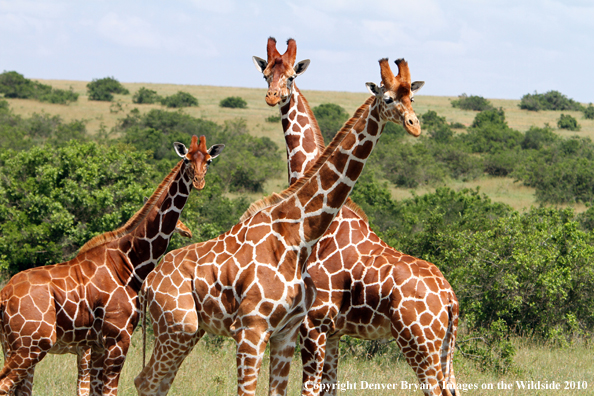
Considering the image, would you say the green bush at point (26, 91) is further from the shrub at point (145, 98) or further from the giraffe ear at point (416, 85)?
the giraffe ear at point (416, 85)

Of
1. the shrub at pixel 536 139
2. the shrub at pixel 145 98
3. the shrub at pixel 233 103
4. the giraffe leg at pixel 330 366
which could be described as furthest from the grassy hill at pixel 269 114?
the giraffe leg at pixel 330 366

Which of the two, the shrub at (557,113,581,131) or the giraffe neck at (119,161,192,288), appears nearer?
the giraffe neck at (119,161,192,288)

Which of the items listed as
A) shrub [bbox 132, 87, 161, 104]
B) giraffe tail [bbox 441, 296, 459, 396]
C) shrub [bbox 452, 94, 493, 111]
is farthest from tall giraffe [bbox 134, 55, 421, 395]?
shrub [bbox 452, 94, 493, 111]

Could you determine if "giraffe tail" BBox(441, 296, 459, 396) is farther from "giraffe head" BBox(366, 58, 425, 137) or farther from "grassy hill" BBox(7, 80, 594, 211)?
"grassy hill" BBox(7, 80, 594, 211)

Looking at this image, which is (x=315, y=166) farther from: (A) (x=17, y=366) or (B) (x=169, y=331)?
(A) (x=17, y=366)

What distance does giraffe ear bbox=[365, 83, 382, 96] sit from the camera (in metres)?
5.22

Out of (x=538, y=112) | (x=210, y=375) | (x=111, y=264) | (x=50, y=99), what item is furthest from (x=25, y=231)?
(x=538, y=112)

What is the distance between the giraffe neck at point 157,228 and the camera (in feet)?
22.5

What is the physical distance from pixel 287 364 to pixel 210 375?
3.54 metres

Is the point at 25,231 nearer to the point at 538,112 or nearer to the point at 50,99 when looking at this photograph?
the point at 50,99

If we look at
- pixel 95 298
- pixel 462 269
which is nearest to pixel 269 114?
pixel 462 269

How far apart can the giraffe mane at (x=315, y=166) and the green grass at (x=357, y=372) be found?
3.16 meters

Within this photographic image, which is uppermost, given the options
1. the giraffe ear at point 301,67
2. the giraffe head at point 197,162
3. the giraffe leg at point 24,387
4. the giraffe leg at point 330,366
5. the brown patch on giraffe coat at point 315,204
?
the giraffe ear at point 301,67

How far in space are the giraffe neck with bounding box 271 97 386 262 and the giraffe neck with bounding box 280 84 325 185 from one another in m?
1.54
